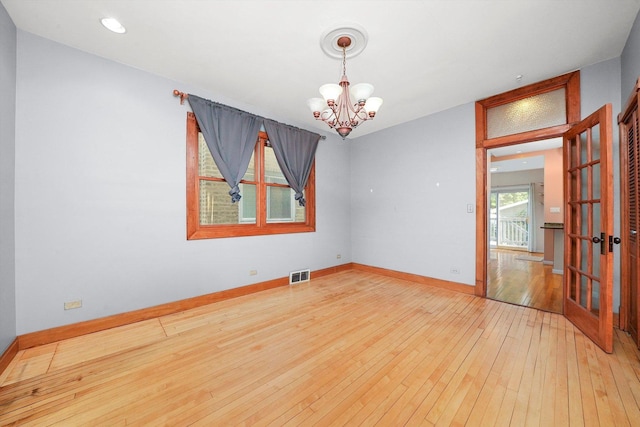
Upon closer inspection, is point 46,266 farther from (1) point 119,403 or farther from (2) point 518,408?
(2) point 518,408

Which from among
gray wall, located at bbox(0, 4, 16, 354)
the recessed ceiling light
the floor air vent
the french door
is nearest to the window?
the floor air vent

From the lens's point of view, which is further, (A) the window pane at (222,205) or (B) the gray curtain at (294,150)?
(B) the gray curtain at (294,150)

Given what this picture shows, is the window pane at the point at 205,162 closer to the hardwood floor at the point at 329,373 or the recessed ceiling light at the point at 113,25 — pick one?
the recessed ceiling light at the point at 113,25

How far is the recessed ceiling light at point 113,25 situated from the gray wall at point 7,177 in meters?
0.66

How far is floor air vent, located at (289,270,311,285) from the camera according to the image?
13.5 feet

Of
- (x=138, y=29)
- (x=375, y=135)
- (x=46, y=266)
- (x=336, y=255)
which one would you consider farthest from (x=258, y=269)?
(x=375, y=135)

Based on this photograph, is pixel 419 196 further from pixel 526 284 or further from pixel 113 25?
pixel 113 25

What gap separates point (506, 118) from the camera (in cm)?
331

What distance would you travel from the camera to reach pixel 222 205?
3.48 m

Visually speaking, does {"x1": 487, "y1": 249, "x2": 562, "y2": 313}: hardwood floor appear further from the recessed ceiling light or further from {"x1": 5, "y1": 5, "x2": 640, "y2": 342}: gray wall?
the recessed ceiling light

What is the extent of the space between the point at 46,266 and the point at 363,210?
445cm

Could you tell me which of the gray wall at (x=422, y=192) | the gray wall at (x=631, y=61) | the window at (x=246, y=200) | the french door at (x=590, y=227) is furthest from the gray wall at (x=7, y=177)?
the gray wall at (x=631, y=61)

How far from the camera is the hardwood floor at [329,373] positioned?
144 centimetres

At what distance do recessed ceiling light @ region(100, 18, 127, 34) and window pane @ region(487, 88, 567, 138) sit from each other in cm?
439
